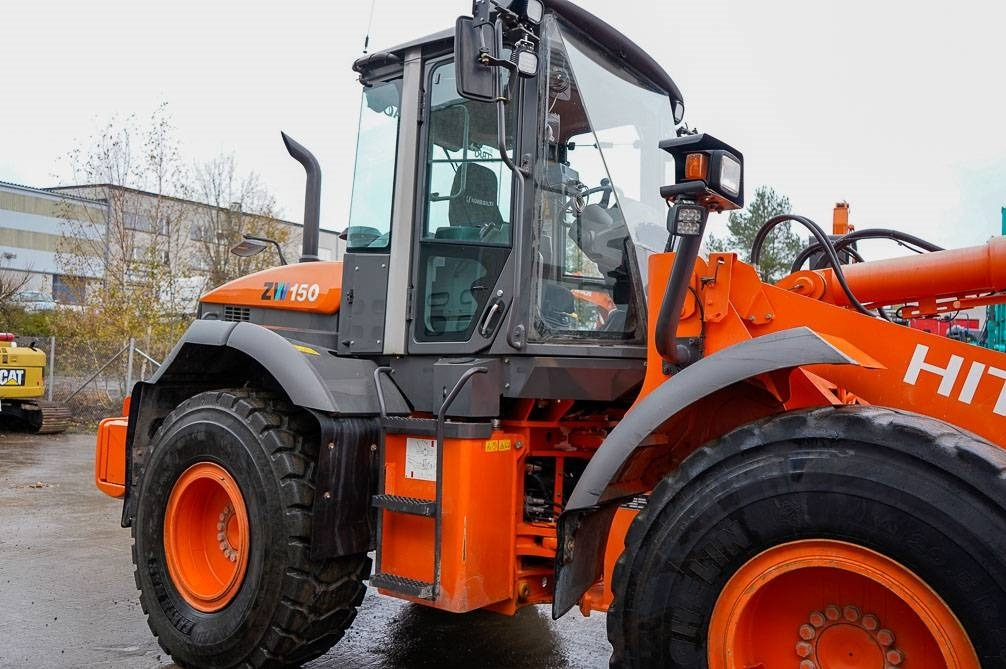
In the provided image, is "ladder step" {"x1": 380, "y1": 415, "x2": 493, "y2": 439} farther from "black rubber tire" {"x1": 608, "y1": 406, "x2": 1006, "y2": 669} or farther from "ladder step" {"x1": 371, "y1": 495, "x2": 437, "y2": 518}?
"black rubber tire" {"x1": 608, "y1": 406, "x2": 1006, "y2": 669}

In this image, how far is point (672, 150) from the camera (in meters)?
2.81

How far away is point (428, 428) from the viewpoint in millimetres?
3621

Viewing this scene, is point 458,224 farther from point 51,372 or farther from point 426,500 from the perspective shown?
point 51,372

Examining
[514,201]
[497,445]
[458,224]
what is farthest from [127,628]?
[514,201]

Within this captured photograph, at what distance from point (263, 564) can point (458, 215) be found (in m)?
1.74

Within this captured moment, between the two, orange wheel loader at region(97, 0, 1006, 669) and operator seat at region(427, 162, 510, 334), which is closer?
orange wheel loader at region(97, 0, 1006, 669)

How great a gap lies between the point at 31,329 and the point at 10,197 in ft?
107

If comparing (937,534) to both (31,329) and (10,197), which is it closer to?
(31,329)

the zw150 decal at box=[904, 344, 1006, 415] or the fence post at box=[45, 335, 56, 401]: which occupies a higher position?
the zw150 decal at box=[904, 344, 1006, 415]

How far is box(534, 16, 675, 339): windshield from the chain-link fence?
45.0 feet

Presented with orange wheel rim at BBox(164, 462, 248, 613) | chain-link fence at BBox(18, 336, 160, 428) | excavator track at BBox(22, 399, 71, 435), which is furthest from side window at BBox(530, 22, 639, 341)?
chain-link fence at BBox(18, 336, 160, 428)

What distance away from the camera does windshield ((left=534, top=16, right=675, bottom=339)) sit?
3.65 meters

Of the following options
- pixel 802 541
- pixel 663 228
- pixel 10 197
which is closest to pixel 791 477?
pixel 802 541

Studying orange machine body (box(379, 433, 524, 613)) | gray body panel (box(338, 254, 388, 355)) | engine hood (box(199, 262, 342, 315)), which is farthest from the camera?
engine hood (box(199, 262, 342, 315))
